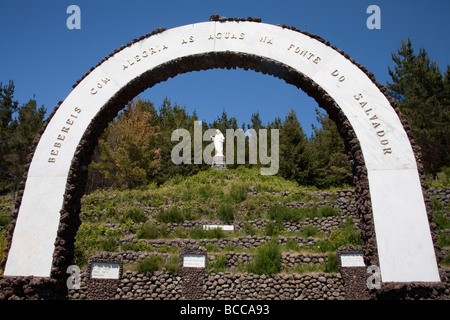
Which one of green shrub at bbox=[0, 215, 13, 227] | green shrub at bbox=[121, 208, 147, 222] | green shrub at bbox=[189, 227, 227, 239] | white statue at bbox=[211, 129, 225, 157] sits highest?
white statue at bbox=[211, 129, 225, 157]

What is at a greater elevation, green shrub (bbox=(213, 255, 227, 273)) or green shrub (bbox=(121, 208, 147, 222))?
green shrub (bbox=(121, 208, 147, 222))

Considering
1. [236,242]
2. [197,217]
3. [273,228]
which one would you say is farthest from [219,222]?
[273,228]

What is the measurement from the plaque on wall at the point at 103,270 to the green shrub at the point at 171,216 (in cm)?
534

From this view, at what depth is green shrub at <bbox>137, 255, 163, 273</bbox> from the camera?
939cm

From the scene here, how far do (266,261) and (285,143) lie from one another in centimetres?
1606

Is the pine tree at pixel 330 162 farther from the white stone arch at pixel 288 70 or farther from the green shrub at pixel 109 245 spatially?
the white stone arch at pixel 288 70

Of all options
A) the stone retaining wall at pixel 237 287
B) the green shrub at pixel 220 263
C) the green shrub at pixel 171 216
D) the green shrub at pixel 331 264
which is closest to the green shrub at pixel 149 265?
the stone retaining wall at pixel 237 287

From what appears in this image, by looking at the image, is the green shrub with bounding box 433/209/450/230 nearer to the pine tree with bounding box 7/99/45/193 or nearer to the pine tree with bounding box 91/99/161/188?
the pine tree with bounding box 91/99/161/188

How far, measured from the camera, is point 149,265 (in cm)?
946

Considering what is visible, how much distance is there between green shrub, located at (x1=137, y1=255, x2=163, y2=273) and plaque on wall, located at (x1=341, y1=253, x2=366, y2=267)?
5260mm

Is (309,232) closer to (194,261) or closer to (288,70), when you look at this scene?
(194,261)

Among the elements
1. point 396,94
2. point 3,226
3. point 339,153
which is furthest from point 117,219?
point 396,94

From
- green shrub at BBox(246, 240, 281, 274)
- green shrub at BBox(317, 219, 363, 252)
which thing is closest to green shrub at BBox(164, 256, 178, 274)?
green shrub at BBox(246, 240, 281, 274)
